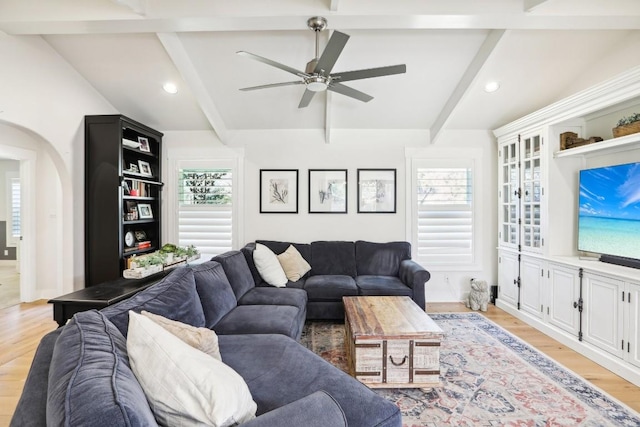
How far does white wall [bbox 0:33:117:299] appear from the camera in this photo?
10.2 ft

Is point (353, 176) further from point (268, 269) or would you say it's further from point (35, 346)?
point (35, 346)

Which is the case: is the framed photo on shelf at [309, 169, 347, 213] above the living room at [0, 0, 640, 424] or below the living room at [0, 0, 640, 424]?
below

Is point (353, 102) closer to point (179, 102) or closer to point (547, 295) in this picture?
point (179, 102)

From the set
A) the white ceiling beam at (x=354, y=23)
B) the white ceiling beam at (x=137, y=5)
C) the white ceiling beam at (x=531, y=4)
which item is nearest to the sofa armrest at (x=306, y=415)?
the white ceiling beam at (x=354, y=23)

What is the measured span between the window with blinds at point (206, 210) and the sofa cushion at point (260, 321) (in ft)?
Result: 7.15

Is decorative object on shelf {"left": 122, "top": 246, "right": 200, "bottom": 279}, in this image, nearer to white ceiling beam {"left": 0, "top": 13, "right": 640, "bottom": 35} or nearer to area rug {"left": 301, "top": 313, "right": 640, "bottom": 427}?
area rug {"left": 301, "top": 313, "right": 640, "bottom": 427}

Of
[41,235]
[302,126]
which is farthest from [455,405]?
[41,235]

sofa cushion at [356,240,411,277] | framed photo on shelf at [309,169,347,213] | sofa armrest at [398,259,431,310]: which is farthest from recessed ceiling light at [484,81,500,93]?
sofa armrest at [398,259,431,310]

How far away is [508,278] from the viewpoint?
162 inches

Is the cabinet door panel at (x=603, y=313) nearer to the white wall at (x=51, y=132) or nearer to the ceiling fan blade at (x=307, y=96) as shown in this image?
the ceiling fan blade at (x=307, y=96)

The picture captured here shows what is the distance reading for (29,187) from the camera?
4430 millimetres

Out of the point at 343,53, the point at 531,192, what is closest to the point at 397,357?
the point at 531,192

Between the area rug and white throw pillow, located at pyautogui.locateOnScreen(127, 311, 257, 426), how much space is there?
56.4 inches

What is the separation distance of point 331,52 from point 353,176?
2560 millimetres
